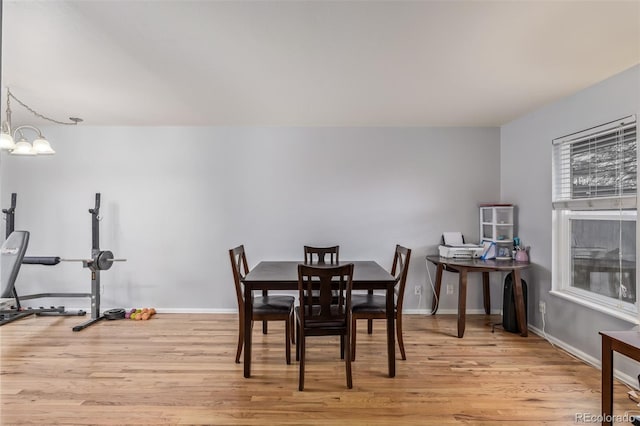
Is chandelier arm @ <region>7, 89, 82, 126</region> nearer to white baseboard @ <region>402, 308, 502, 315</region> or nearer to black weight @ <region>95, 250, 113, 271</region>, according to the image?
black weight @ <region>95, 250, 113, 271</region>

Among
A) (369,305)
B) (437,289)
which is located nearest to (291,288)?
(369,305)

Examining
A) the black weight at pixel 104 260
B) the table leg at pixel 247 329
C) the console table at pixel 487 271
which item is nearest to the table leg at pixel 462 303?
the console table at pixel 487 271

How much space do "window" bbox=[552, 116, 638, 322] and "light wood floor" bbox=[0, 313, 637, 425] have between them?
61 centimetres

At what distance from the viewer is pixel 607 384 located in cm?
200

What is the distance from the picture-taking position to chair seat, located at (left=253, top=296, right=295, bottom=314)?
9.42 feet

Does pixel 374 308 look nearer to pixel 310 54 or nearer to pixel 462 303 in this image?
pixel 462 303

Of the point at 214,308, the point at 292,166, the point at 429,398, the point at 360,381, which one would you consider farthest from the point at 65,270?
the point at 429,398

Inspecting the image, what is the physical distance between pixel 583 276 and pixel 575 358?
0.70 m

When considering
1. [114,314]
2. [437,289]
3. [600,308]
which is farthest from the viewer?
[437,289]

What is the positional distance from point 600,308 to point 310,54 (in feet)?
9.63

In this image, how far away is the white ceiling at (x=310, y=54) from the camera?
1941 millimetres

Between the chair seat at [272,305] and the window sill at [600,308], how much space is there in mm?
2437

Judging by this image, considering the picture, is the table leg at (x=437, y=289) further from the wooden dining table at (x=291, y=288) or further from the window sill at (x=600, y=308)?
the wooden dining table at (x=291, y=288)

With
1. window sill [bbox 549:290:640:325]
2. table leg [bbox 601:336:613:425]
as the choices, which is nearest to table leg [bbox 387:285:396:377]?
table leg [bbox 601:336:613:425]
